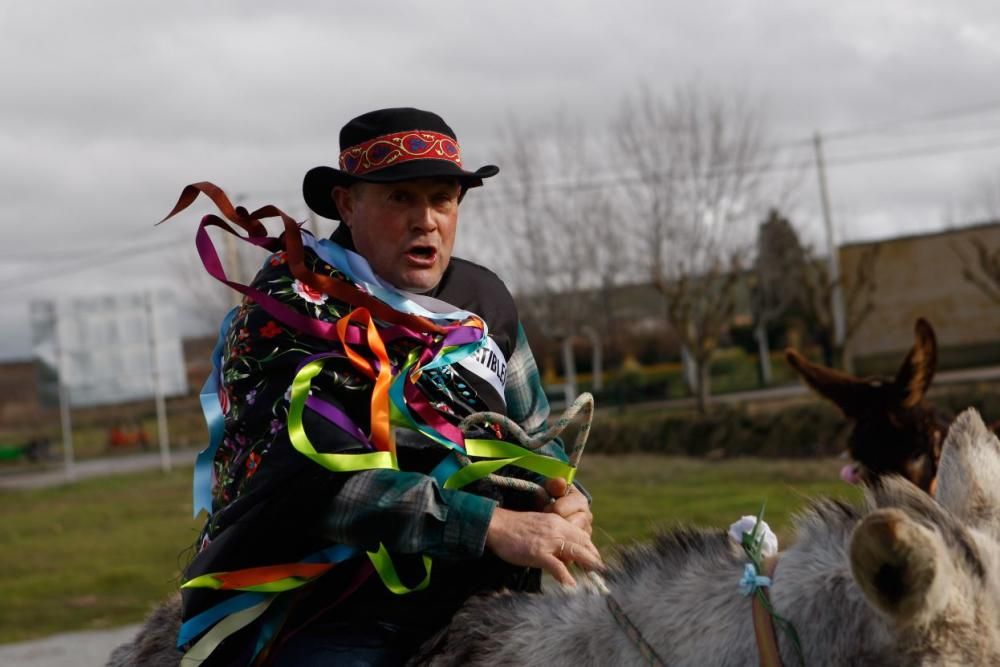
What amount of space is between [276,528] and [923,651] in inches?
57.2

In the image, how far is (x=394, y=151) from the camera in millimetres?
2943

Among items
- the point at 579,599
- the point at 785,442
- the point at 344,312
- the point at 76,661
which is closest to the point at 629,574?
the point at 579,599

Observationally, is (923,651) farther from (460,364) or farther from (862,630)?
(460,364)

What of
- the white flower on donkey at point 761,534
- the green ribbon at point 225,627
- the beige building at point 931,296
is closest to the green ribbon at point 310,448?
the green ribbon at point 225,627

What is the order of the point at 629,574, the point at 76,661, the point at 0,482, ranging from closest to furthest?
the point at 629,574 < the point at 76,661 < the point at 0,482

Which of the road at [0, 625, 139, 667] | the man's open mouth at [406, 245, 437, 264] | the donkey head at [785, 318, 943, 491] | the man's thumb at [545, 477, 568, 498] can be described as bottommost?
the road at [0, 625, 139, 667]

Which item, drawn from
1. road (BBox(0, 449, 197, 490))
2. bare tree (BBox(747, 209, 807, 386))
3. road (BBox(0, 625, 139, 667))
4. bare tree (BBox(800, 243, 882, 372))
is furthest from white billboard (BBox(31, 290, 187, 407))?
road (BBox(0, 625, 139, 667))

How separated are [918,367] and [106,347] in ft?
95.4

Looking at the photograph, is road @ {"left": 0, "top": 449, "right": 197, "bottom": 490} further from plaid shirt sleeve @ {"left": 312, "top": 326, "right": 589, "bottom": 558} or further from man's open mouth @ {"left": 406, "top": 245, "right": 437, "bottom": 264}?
plaid shirt sleeve @ {"left": 312, "top": 326, "right": 589, "bottom": 558}

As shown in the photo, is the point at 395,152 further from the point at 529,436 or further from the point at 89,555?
the point at 89,555

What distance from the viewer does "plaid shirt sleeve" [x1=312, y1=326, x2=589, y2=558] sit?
2.50 meters

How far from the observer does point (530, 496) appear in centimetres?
295

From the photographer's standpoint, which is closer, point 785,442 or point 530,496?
point 530,496

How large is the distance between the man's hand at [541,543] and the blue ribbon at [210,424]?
2.97ft
